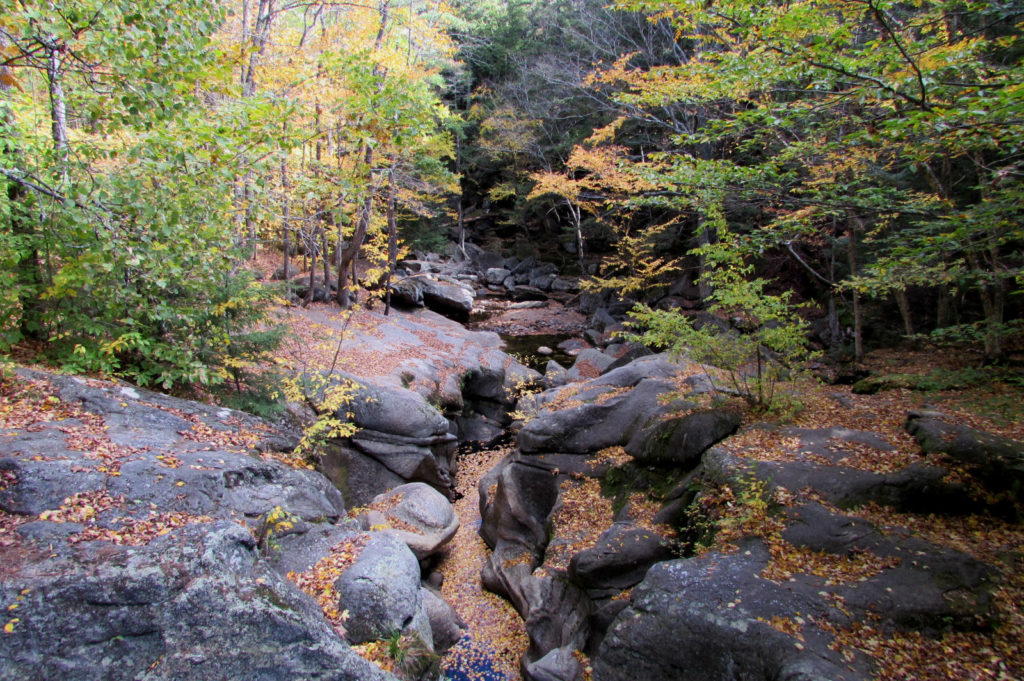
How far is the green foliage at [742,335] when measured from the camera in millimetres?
7012

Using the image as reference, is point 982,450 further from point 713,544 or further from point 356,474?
point 356,474

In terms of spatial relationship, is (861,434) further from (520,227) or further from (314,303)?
(520,227)

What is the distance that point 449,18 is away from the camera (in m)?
20.7

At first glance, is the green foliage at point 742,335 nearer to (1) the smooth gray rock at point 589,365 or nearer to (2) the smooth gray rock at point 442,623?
(2) the smooth gray rock at point 442,623

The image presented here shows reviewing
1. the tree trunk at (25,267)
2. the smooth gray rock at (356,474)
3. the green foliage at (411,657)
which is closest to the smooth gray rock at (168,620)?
the green foliage at (411,657)

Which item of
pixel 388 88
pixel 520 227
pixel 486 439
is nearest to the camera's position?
pixel 388 88

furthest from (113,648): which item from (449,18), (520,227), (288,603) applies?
(520,227)

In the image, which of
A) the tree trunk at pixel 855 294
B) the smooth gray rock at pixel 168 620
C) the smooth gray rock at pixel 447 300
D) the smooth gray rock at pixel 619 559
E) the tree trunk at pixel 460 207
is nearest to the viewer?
the smooth gray rock at pixel 168 620

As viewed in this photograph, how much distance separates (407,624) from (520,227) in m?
32.0

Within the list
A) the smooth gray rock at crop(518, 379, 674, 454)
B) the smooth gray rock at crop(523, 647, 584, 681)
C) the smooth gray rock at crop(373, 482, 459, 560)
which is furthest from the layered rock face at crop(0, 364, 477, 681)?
the smooth gray rock at crop(518, 379, 674, 454)

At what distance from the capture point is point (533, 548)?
849 cm

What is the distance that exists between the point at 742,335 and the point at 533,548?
4761 millimetres

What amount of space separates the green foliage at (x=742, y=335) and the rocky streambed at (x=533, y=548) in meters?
0.72

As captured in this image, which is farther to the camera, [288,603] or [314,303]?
[314,303]
